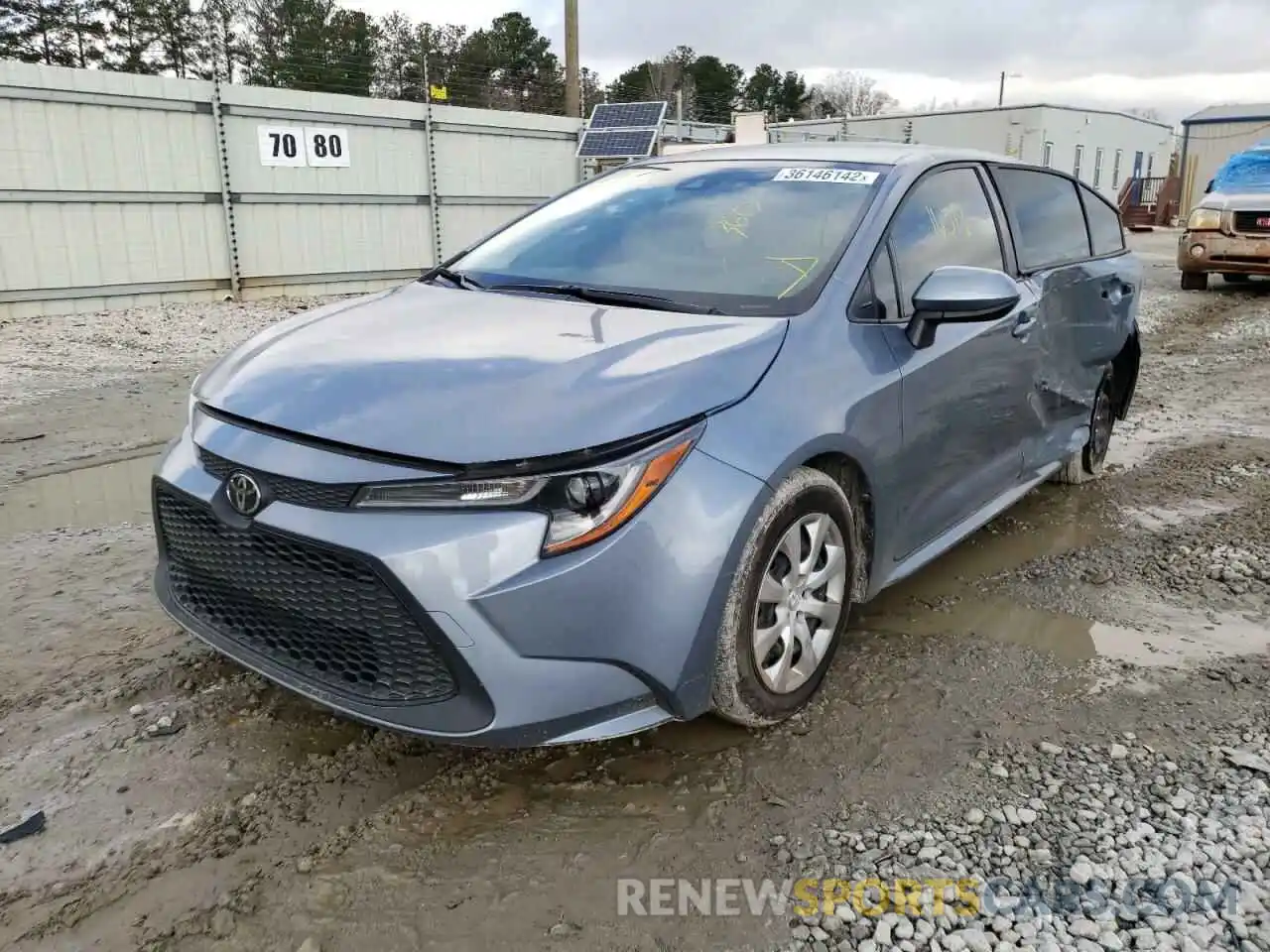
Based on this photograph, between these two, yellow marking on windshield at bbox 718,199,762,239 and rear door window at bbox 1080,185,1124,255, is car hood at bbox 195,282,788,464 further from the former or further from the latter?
rear door window at bbox 1080,185,1124,255

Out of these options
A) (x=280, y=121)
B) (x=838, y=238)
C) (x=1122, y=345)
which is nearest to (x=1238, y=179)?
(x=1122, y=345)

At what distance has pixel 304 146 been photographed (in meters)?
12.1

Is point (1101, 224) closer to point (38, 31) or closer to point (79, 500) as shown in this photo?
point (79, 500)

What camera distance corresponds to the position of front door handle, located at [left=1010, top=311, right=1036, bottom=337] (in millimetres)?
3795

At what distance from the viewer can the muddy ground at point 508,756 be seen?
2.15m

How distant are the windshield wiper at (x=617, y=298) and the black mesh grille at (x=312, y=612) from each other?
122 cm

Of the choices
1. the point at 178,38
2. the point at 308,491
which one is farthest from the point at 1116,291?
the point at 178,38

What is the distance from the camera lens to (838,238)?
3.17 metres

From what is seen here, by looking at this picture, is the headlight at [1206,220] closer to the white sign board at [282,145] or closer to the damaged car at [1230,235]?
the damaged car at [1230,235]

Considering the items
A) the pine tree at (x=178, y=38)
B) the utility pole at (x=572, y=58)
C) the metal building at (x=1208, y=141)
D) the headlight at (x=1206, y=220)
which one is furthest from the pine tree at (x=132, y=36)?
the metal building at (x=1208, y=141)

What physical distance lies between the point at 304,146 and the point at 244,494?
11003mm

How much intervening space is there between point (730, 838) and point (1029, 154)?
29.0m

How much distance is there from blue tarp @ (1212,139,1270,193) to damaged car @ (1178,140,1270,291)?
0.09 ft

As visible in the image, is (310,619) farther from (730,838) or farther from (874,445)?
(874,445)
